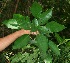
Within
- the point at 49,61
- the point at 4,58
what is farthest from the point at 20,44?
the point at 4,58

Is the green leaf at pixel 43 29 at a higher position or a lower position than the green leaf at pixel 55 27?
lower

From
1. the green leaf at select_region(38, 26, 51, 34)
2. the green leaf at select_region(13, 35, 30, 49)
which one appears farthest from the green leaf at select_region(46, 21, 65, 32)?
the green leaf at select_region(13, 35, 30, 49)

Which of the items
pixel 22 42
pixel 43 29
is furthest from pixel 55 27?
pixel 22 42

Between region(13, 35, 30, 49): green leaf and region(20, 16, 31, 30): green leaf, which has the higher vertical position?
region(20, 16, 31, 30): green leaf

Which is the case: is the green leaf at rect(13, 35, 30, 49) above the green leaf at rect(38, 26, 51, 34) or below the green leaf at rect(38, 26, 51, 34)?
below

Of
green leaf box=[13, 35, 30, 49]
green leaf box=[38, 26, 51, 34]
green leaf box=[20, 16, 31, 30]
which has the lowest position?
green leaf box=[13, 35, 30, 49]

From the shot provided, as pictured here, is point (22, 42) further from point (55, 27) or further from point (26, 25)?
point (55, 27)

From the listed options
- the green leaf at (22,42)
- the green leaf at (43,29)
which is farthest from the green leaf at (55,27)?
the green leaf at (22,42)

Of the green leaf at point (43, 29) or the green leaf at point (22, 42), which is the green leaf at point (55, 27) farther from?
the green leaf at point (22, 42)

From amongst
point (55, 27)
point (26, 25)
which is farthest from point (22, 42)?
point (55, 27)

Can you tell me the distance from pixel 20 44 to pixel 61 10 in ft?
5.62

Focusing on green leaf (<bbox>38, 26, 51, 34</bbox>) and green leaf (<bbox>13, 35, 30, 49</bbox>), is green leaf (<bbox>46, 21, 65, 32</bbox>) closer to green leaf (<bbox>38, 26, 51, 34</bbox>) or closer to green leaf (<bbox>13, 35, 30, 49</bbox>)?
green leaf (<bbox>38, 26, 51, 34</bbox>)

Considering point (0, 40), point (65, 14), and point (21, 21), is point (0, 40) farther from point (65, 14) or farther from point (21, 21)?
point (65, 14)

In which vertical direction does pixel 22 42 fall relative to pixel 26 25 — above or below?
Answer: below
